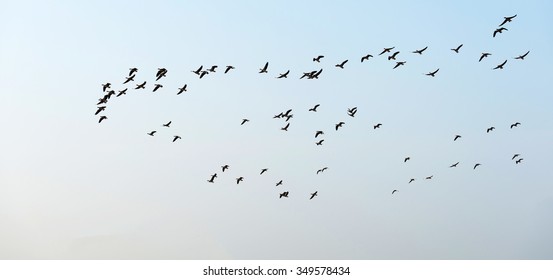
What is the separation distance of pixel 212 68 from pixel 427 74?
82.7 ft

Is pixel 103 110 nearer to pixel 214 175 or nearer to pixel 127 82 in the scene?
pixel 127 82

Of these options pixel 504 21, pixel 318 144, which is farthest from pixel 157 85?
pixel 504 21

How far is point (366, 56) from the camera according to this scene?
104 metres

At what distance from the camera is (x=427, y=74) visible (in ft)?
340

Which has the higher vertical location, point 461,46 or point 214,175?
point 461,46

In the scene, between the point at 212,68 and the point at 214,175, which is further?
the point at 214,175

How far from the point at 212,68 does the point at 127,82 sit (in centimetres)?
1005

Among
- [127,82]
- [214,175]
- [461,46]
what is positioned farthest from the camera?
[214,175]

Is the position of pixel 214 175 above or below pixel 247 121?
below

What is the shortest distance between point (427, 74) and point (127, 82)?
3476cm

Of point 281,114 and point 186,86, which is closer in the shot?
point 186,86

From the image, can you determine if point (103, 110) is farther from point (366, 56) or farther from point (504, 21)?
point (504, 21)

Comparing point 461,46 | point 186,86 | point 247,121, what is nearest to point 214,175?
point 247,121

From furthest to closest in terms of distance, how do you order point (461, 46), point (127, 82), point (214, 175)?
point (214, 175)
point (461, 46)
point (127, 82)
